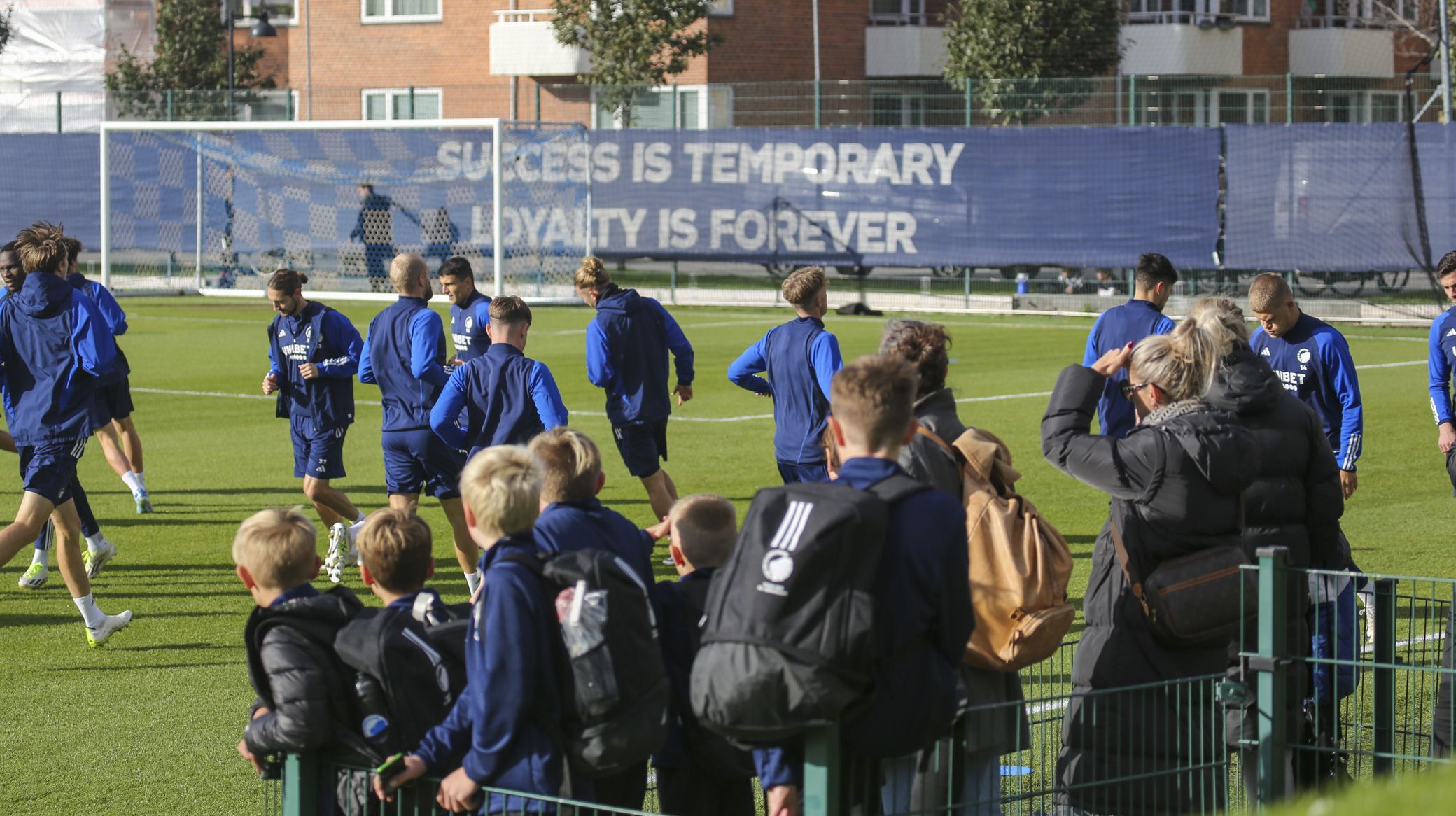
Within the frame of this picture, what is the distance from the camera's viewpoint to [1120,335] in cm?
949

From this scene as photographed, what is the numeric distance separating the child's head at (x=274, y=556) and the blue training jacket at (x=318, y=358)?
6.10 meters

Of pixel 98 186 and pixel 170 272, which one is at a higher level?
pixel 98 186

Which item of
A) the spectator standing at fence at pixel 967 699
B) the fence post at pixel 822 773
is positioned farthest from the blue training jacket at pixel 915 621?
the spectator standing at fence at pixel 967 699

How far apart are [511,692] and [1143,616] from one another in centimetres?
223

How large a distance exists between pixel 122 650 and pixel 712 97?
27459 millimetres

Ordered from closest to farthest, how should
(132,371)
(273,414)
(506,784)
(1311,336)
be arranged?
(506,784) → (1311,336) → (273,414) → (132,371)

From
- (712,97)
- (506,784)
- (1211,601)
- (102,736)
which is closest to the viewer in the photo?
(506,784)

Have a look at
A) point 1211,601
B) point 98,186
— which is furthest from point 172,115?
point 1211,601

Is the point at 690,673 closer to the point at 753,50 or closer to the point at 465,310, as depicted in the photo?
the point at 465,310

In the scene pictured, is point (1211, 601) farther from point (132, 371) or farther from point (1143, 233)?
point (1143, 233)

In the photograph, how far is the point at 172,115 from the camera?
36.1 metres

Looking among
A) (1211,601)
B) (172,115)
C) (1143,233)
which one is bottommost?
(1211,601)

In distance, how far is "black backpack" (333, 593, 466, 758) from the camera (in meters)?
4.21

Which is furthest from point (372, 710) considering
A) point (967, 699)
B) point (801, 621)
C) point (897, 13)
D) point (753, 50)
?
point (897, 13)
